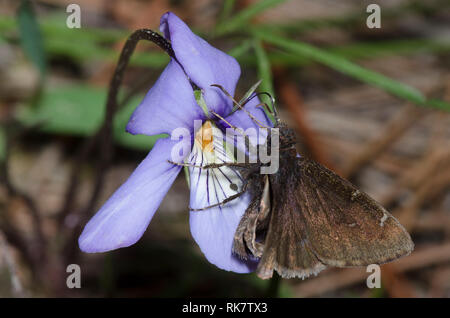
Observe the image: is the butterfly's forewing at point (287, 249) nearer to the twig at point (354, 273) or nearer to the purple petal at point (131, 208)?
the purple petal at point (131, 208)

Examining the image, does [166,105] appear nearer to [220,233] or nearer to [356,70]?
[220,233]

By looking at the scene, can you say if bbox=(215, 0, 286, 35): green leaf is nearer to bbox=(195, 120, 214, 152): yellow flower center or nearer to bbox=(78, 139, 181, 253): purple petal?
bbox=(195, 120, 214, 152): yellow flower center

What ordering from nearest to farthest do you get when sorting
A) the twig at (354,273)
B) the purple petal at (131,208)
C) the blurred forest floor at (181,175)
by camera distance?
the purple petal at (131,208) → the blurred forest floor at (181,175) → the twig at (354,273)

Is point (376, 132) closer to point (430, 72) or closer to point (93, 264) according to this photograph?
point (430, 72)

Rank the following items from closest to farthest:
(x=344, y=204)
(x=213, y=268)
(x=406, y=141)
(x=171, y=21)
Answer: (x=171, y=21)
(x=344, y=204)
(x=213, y=268)
(x=406, y=141)

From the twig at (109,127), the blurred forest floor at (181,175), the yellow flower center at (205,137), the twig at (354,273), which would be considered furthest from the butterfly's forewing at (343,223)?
the twig at (354,273)

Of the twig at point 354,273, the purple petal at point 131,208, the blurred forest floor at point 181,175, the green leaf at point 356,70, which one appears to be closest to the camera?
the purple petal at point 131,208

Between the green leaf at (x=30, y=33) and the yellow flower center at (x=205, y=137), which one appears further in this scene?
the green leaf at (x=30, y=33)
